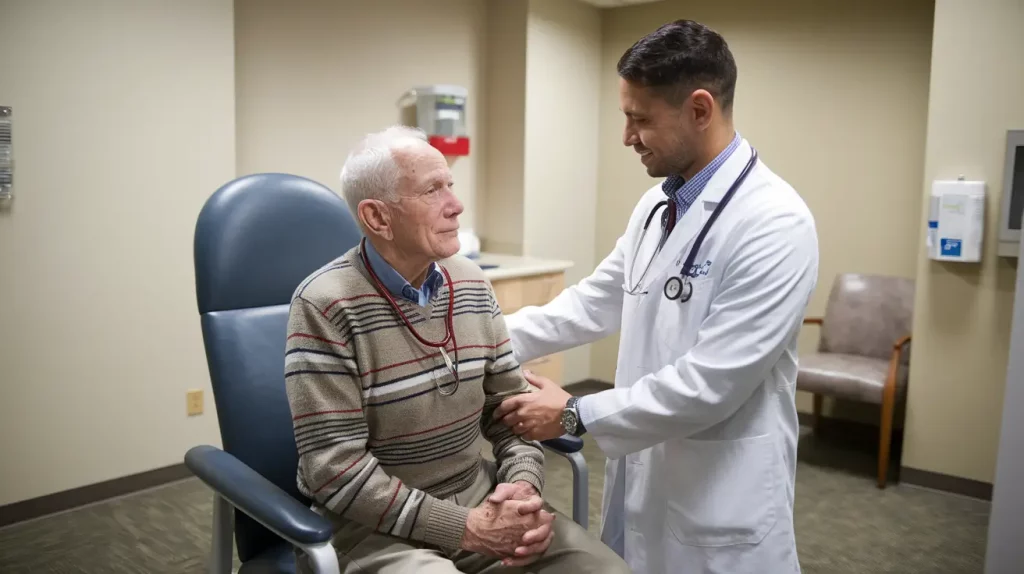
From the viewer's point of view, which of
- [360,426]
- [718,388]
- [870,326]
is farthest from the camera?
[870,326]

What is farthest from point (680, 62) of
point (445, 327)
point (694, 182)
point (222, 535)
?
point (222, 535)

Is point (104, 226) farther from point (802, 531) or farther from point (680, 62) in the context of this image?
point (802, 531)

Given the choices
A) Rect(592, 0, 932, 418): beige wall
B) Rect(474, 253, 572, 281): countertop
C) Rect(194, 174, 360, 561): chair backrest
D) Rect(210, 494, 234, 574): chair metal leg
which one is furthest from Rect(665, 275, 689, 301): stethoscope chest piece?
Rect(592, 0, 932, 418): beige wall

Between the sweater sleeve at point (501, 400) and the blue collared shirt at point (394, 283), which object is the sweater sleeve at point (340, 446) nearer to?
the blue collared shirt at point (394, 283)

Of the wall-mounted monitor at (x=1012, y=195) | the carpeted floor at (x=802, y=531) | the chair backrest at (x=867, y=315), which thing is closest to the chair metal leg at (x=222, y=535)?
the carpeted floor at (x=802, y=531)

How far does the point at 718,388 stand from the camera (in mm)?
1530

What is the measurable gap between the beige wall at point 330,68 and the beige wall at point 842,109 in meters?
1.38

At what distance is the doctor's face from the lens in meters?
1.62

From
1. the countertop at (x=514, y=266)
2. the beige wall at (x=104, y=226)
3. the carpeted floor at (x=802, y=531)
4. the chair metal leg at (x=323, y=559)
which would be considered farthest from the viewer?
the countertop at (x=514, y=266)

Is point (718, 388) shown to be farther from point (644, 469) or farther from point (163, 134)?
point (163, 134)

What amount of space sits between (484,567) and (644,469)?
43 centimetres

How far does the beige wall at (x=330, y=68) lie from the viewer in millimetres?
3553

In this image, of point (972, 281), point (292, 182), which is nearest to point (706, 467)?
point (292, 182)

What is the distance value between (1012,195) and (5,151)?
3.65 metres
